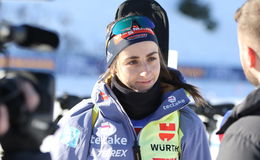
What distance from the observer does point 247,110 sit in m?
1.78

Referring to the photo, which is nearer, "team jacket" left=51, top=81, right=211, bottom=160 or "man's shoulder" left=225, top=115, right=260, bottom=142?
"man's shoulder" left=225, top=115, right=260, bottom=142

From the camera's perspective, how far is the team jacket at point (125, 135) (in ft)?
8.69

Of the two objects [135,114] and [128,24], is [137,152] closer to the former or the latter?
[135,114]

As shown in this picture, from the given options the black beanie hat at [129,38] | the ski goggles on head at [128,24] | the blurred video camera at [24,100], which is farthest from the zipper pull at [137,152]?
the blurred video camera at [24,100]

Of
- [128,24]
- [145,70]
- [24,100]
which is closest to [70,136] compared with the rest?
[145,70]

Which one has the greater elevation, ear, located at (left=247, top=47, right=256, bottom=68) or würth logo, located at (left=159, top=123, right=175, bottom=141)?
ear, located at (left=247, top=47, right=256, bottom=68)

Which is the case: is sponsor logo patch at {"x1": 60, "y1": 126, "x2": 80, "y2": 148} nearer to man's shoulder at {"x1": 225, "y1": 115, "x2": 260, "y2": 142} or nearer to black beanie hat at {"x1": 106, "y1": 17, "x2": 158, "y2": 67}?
black beanie hat at {"x1": 106, "y1": 17, "x2": 158, "y2": 67}

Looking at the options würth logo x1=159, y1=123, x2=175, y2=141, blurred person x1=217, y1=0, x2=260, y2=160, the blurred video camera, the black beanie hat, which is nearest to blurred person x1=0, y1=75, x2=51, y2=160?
the blurred video camera

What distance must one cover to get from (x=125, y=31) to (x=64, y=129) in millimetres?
624

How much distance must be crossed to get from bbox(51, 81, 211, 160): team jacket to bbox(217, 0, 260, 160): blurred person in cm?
77

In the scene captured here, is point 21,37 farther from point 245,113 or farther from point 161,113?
point 161,113

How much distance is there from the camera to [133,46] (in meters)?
2.83

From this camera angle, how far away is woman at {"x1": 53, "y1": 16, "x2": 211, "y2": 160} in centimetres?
266

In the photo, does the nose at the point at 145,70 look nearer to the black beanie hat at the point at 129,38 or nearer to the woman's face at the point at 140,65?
the woman's face at the point at 140,65
